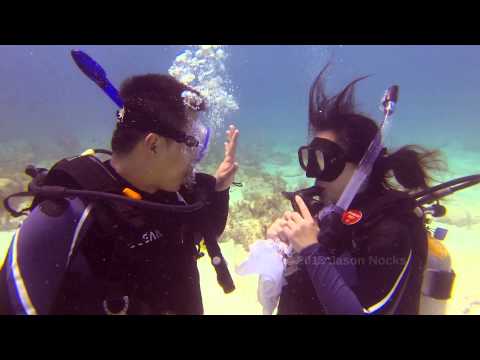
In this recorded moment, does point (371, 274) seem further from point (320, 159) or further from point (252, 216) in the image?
point (252, 216)

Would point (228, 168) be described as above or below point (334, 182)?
below

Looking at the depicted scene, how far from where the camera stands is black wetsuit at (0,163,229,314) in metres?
1.96

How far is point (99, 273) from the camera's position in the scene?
2.05m

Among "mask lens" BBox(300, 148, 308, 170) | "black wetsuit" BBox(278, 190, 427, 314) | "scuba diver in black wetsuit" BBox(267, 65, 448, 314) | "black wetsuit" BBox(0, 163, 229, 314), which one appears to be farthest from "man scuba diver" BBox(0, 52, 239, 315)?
"black wetsuit" BBox(278, 190, 427, 314)

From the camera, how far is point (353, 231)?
226 centimetres

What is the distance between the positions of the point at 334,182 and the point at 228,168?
1189 millimetres

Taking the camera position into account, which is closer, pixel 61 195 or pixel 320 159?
pixel 61 195

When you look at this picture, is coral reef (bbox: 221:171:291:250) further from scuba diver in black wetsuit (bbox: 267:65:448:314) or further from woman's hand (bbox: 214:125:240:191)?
scuba diver in black wetsuit (bbox: 267:65:448:314)

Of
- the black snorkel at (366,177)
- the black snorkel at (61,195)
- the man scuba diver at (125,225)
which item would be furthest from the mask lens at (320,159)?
the black snorkel at (61,195)

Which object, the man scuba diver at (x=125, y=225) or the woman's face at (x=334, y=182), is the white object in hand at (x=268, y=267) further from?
the woman's face at (x=334, y=182)

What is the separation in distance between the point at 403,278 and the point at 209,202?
183 centimetres

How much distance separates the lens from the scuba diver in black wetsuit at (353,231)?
80.4 inches

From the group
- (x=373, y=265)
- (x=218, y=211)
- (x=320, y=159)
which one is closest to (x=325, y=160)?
(x=320, y=159)
